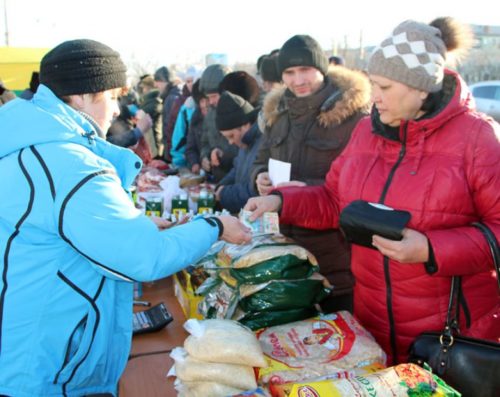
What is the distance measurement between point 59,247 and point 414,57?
1.30m

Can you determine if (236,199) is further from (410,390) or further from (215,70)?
(215,70)

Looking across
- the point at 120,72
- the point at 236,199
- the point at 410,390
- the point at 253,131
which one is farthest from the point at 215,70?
the point at 410,390

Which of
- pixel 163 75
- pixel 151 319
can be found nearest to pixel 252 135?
pixel 151 319

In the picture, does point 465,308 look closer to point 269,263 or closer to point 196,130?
point 269,263

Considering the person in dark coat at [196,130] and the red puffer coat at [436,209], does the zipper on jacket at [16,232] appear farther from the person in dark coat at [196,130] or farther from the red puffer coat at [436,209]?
the person in dark coat at [196,130]

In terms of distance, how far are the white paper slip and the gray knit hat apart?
0.76 metres

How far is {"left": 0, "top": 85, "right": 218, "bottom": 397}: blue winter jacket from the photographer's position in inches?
55.1

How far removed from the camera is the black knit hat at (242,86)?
4648 millimetres

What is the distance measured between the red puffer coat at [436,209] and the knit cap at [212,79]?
3617 millimetres

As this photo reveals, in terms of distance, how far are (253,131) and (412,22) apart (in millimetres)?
1938

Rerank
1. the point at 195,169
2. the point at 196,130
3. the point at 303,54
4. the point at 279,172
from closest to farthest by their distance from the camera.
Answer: the point at 279,172 → the point at 303,54 → the point at 195,169 → the point at 196,130

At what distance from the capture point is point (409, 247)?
1509mm

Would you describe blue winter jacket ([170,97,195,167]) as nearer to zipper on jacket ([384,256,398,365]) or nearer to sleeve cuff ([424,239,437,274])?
zipper on jacket ([384,256,398,365])

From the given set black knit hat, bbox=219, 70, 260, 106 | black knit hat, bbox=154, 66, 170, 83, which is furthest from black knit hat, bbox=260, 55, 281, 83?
black knit hat, bbox=154, 66, 170, 83
